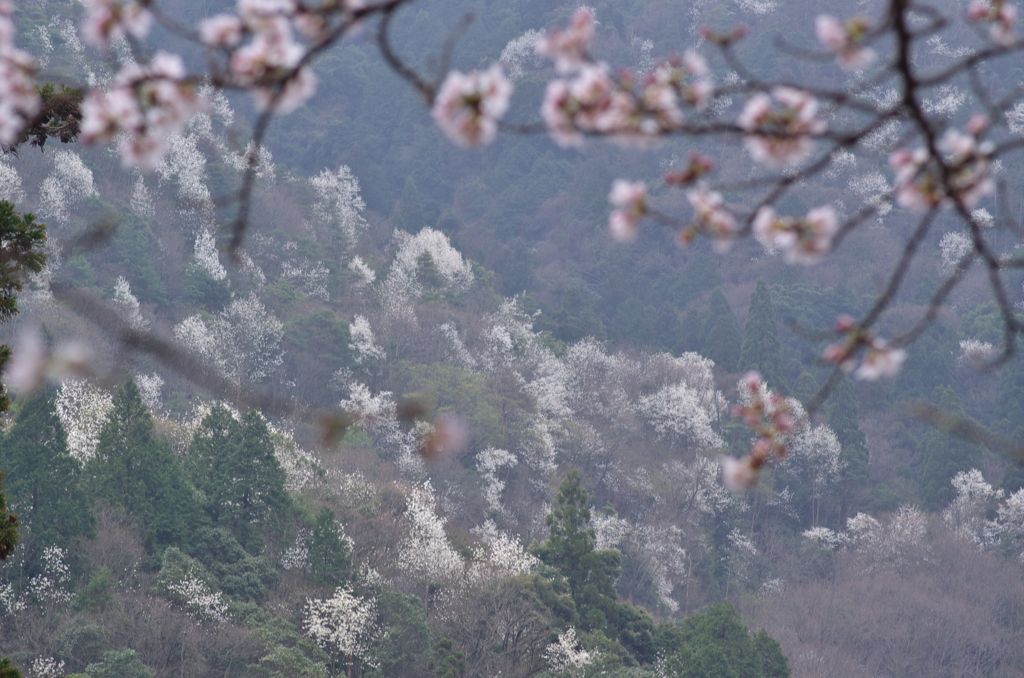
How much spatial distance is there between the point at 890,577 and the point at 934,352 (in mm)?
12257

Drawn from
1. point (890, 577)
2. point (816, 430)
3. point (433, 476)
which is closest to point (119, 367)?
point (433, 476)

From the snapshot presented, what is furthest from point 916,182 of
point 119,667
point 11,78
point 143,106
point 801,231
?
point 119,667

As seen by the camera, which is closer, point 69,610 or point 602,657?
point 69,610

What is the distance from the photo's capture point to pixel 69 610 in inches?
562

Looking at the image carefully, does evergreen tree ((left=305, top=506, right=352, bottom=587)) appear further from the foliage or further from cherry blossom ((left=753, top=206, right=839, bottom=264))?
cherry blossom ((left=753, top=206, right=839, bottom=264))

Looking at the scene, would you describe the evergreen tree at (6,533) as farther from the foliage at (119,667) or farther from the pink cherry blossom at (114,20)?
the foliage at (119,667)

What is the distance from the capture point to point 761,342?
120ft

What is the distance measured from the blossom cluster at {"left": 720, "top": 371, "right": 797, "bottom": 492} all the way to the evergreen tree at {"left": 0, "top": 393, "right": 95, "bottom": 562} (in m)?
16.0

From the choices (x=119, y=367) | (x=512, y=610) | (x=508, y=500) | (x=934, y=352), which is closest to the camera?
(x=119, y=367)

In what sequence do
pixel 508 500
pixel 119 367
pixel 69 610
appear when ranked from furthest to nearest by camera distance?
pixel 508 500 < pixel 69 610 < pixel 119 367

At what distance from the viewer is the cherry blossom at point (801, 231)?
1558 mm

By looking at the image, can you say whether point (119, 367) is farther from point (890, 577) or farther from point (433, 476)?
point (890, 577)

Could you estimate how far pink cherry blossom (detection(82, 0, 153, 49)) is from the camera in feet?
4.91

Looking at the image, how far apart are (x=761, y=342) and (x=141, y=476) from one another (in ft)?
81.7
